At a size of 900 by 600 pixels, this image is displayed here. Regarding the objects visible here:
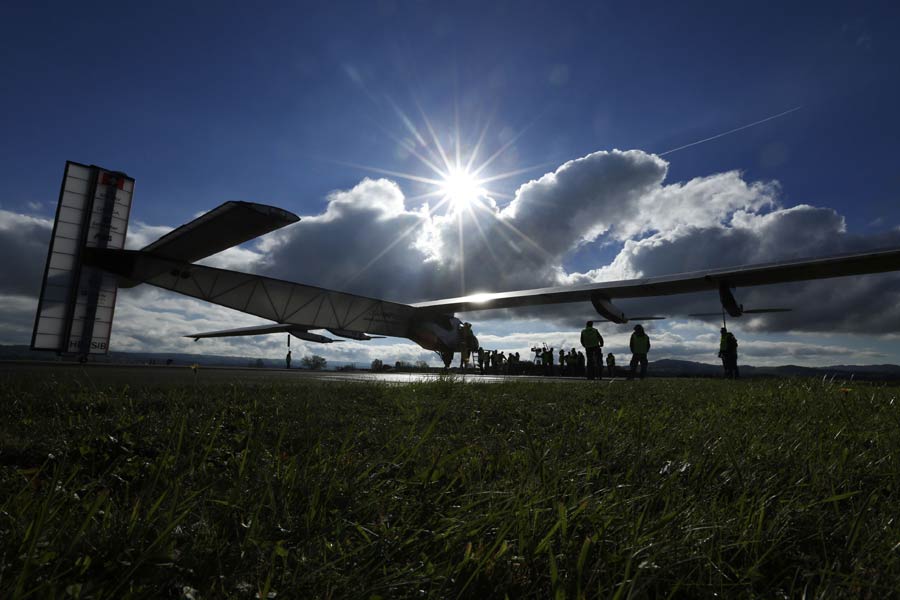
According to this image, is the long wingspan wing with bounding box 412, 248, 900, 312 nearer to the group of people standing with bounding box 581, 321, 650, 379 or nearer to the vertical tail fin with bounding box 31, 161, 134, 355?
the group of people standing with bounding box 581, 321, 650, 379

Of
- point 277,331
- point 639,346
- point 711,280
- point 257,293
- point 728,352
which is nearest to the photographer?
point 639,346

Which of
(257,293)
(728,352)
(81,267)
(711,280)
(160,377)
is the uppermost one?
(711,280)

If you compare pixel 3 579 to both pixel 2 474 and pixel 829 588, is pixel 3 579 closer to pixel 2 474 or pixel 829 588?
pixel 2 474

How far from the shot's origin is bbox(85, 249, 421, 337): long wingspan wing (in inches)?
620

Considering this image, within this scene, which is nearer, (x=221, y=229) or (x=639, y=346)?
(x=221, y=229)

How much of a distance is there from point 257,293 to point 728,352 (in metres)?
18.6

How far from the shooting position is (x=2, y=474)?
207cm

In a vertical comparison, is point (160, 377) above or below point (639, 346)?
below

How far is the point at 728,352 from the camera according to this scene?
1681 cm

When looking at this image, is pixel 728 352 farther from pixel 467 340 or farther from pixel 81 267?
pixel 81 267

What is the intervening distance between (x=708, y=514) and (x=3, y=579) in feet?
7.19

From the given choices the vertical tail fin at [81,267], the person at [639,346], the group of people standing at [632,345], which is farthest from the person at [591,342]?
the vertical tail fin at [81,267]

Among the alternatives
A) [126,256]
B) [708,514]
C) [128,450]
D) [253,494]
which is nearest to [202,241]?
[126,256]

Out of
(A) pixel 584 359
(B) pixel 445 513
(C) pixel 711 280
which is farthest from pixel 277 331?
(B) pixel 445 513
